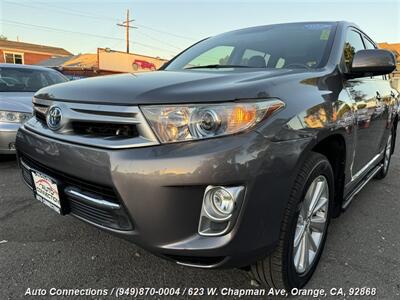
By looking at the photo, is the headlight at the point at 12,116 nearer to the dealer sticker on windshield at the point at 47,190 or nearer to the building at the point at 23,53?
the dealer sticker on windshield at the point at 47,190

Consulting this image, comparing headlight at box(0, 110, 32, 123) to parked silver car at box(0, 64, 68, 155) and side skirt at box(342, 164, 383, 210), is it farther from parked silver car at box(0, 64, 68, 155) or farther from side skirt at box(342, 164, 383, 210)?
side skirt at box(342, 164, 383, 210)

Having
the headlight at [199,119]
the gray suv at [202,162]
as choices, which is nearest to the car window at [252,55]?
the gray suv at [202,162]

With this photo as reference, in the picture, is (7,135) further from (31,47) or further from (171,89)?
(31,47)

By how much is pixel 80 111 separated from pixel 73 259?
1.10 m

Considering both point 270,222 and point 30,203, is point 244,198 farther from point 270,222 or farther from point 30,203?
point 30,203

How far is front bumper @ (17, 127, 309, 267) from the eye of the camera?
163 cm

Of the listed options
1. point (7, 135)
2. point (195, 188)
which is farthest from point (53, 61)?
point (195, 188)

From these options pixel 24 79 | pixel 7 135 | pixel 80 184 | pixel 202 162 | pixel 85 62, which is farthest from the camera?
pixel 85 62

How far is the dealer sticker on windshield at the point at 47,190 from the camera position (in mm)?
2098

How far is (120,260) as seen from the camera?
2.50 meters

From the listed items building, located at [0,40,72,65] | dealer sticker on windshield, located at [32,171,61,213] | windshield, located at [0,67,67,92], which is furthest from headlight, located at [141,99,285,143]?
building, located at [0,40,72,65]

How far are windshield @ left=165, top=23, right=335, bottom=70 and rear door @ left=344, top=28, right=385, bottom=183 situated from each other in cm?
25

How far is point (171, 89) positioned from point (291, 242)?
39.3 inches

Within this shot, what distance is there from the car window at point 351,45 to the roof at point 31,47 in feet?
144
